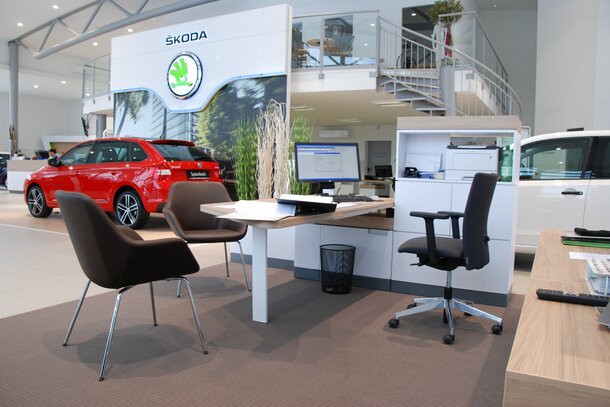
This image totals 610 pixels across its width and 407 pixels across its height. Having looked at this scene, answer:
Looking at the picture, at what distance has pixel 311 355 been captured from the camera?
2.57 meters

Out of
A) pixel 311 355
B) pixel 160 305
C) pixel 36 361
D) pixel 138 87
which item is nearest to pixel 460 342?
pixel 311 355

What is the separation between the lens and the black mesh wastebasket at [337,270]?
12.7 feet

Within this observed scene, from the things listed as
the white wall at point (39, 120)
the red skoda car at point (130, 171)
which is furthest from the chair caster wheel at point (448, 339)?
the white wall at point (39, 120)

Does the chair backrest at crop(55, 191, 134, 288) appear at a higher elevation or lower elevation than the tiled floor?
higher

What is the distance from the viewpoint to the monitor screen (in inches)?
153

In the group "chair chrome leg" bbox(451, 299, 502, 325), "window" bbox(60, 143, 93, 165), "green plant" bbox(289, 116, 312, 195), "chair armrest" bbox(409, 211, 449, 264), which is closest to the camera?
"chair armrest" bbox(409, 211, 449, 264)

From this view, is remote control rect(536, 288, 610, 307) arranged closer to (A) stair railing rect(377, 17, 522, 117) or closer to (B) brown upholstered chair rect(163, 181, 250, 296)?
(B) brown upholstered chair rect(163, 181, 250, 296)

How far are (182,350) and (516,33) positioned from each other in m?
14.0

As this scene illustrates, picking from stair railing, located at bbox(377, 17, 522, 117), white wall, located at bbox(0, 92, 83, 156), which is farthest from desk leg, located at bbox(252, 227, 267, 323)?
white wall, located at bbox(0, 92, 83, 156)

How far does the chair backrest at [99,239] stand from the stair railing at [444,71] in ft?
21.9

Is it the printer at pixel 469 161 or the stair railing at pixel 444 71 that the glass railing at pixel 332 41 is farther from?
the printer at pixel 469 161

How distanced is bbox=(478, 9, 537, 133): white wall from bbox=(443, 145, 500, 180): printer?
11033 mm

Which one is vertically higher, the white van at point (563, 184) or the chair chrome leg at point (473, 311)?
the white van at point (563, 184)

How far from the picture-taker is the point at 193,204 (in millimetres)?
4031
